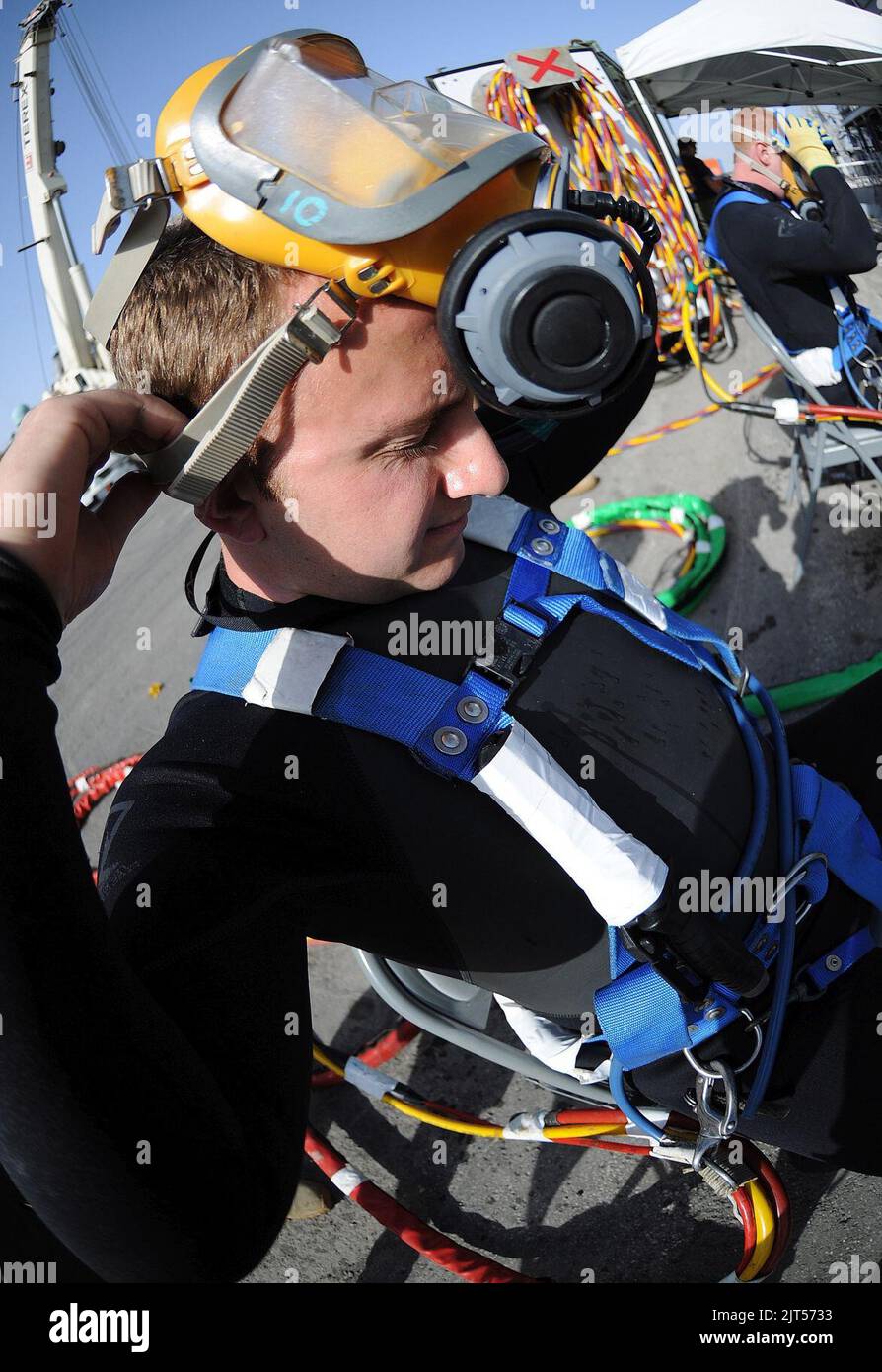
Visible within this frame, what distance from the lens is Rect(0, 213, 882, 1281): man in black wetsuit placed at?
30.9 inches

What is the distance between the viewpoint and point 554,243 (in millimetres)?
979

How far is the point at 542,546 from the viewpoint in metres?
1.45

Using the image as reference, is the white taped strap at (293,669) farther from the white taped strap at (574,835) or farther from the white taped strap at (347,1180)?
the white taped strap at (347,1180)

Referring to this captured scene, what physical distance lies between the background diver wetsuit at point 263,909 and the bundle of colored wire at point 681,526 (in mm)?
1900

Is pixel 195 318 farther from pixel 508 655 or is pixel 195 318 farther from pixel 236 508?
pixel 508 655

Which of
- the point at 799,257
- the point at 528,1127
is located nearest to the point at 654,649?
the point at 528,1127

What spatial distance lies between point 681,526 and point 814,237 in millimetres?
1237

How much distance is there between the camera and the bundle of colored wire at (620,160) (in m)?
6.01

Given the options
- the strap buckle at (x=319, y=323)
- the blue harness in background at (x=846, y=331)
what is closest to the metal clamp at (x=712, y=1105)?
the strap buckle at (x=319, y=323)

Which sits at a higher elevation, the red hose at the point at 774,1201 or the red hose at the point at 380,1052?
the red hose at the point at 774,1201

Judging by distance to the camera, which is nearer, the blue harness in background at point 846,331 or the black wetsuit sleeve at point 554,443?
the black wetsuit sleeve at point 554,443

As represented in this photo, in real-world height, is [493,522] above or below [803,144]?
below

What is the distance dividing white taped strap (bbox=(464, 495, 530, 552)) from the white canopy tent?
5.82 meters
